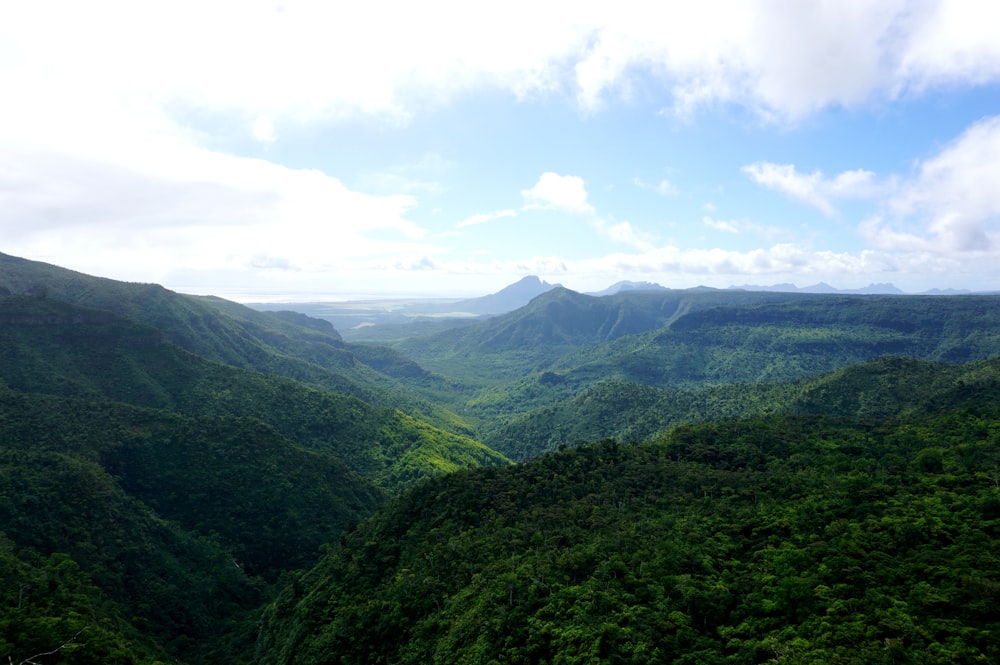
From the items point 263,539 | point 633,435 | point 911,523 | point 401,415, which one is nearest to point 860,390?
point 633,435

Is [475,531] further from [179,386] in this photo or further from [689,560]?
[179,386]

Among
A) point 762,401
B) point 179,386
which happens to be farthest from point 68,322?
point 762,401

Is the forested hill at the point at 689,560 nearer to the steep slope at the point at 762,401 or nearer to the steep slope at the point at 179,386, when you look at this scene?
the steep slope at the point at 762,401

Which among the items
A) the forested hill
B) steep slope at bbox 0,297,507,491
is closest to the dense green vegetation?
the forested hill

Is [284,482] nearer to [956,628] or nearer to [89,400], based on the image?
[89,400]

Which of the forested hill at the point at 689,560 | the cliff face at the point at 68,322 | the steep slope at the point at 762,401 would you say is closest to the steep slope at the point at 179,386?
the cliff face at the point at 68,322

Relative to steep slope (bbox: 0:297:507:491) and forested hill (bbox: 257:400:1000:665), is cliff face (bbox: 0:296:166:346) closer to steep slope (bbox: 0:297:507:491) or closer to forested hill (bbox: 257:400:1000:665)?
steep slope (bbox: 0:297:507:491)
